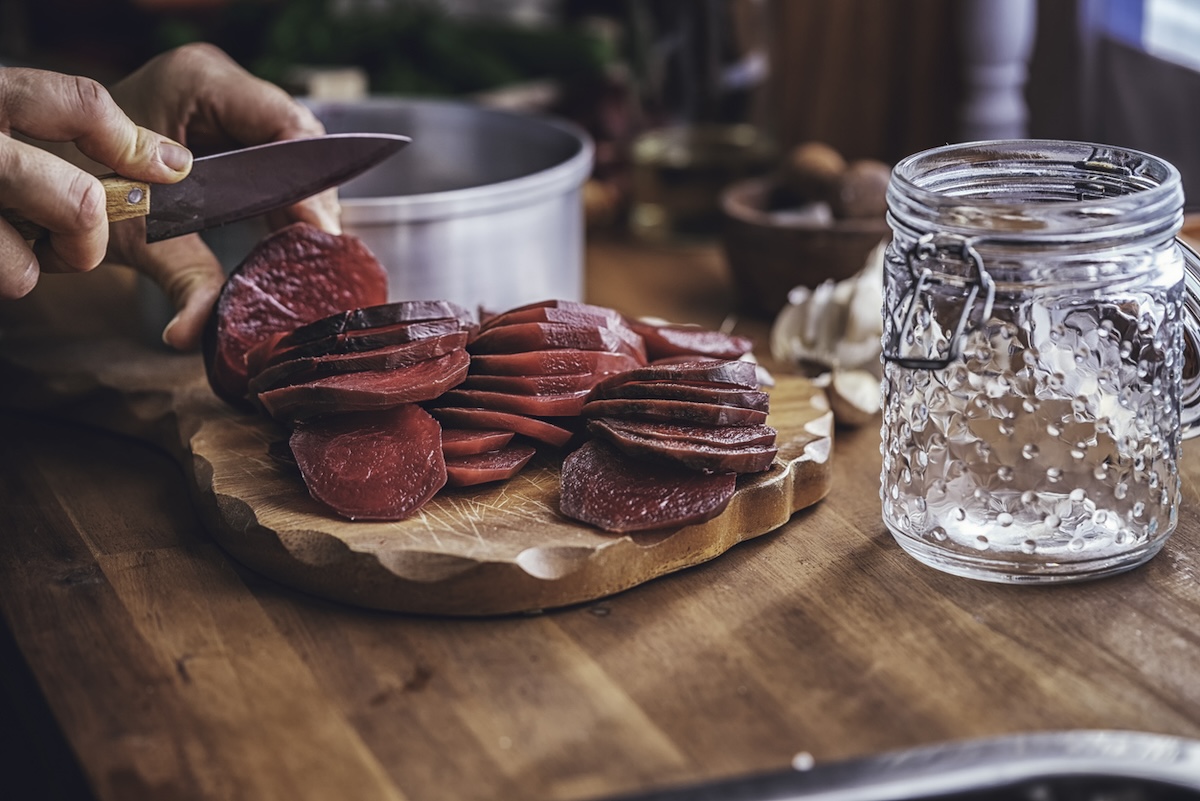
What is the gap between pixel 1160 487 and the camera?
1188mm

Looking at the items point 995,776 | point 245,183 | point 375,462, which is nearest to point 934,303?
point 995,776

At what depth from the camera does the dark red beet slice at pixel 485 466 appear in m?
1.26

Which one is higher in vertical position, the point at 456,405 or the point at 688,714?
the point at 456,405

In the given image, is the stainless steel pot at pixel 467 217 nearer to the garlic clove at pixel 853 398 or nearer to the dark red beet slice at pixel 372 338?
the dark red beet slice at pixel 372 338

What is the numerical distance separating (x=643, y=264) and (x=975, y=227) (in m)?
1.29

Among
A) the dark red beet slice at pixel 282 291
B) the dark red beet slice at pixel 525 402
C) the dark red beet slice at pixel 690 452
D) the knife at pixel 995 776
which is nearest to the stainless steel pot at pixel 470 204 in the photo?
the dark red beet slice at pixel 282 291

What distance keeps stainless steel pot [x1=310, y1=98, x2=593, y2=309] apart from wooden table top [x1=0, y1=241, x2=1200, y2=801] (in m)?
0.48

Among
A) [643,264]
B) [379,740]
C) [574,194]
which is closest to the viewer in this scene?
[379,740]

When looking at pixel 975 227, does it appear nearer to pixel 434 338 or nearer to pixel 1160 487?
pixel 1160 487

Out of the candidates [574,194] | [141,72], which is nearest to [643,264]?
[574,194]

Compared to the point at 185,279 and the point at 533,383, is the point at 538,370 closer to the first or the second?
the point at 533,383

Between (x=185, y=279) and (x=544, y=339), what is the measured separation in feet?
1.77

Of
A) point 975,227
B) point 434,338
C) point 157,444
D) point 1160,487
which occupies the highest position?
point 975,227

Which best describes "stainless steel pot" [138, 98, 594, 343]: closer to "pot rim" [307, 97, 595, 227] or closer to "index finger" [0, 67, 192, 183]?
"pot rim" [307, 97, 595, 227]
